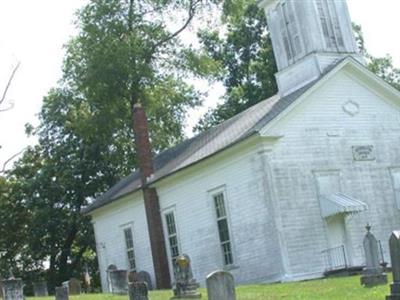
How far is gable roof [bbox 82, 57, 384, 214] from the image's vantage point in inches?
996

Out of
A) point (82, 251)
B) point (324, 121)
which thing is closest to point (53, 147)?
point (82, 251)

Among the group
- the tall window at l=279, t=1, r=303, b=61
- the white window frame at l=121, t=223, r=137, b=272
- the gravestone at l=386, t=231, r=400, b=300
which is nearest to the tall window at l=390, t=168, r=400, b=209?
the tall window at l=279, t=1, r=303, b=61

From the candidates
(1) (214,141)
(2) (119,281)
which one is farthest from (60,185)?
(2) (119,281)

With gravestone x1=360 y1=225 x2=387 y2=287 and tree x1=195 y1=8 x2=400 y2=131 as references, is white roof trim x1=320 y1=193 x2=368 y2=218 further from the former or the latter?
tree x1=195 y1=8 x2=400 y2=131

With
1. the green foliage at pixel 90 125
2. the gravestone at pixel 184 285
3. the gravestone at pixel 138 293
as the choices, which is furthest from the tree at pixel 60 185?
the gravestone at pixel 138 293

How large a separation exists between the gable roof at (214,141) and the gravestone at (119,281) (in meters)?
4.87

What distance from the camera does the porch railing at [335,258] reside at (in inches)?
955

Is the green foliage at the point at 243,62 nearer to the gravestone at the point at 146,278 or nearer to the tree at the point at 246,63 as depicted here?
the tree at the point at 246,63

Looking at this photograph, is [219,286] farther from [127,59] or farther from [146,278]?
[127,59]

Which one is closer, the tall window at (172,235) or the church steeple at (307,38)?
the church steeple at (307,38)

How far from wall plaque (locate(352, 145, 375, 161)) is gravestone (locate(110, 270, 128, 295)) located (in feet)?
29.6

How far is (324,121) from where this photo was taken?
25828mm

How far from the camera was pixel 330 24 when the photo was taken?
93.1ft

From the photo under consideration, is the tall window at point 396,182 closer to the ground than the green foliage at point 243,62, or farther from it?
closer to the ground
